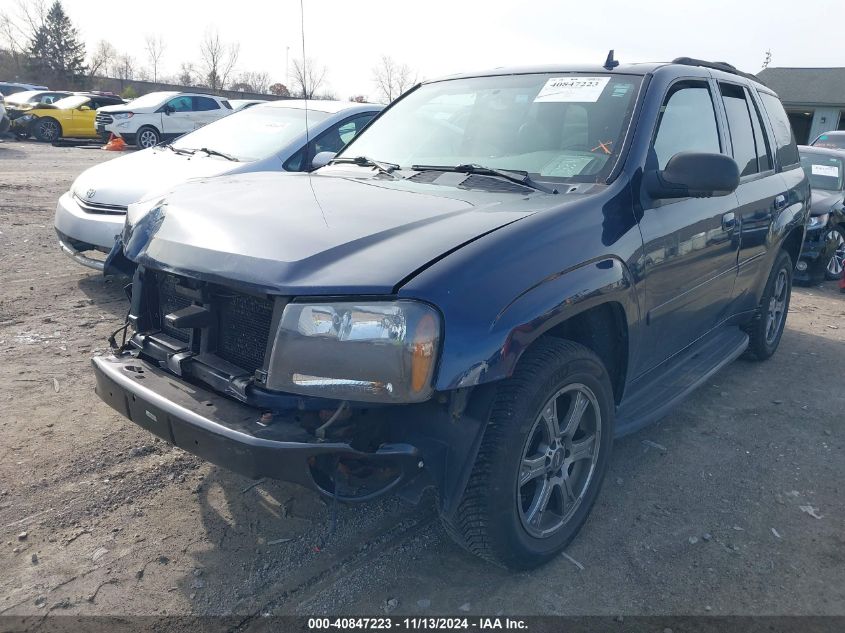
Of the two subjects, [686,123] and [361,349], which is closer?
[361,349]

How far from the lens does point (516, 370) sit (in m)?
2.53

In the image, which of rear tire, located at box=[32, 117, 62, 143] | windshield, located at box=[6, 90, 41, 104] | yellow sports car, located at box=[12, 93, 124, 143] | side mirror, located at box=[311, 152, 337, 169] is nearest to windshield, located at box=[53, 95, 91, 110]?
yellow sports car, located at box=[12, 93, 124, 143]

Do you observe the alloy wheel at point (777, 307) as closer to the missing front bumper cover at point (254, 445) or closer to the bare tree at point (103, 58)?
the missing front bumper cover at point (254, 445)

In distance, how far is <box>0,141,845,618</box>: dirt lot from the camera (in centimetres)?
264

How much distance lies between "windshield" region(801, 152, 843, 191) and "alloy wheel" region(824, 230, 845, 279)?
0.87m

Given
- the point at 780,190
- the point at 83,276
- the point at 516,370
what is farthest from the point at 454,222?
the point at 83,276

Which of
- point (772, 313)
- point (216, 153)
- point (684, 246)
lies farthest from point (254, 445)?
point (216, 153)

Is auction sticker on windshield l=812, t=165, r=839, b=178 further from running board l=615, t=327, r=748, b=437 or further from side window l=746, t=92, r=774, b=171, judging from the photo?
running board l=615, t=327, r=748, b=437

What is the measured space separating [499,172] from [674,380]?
148 cm

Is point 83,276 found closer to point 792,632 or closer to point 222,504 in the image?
point 222,504

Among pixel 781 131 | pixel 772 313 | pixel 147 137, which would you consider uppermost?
pixel 781 131

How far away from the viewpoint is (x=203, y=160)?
664cm

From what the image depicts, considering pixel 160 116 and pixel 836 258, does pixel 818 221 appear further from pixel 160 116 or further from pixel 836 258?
pixel 160 116

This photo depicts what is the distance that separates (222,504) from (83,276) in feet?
13.8
